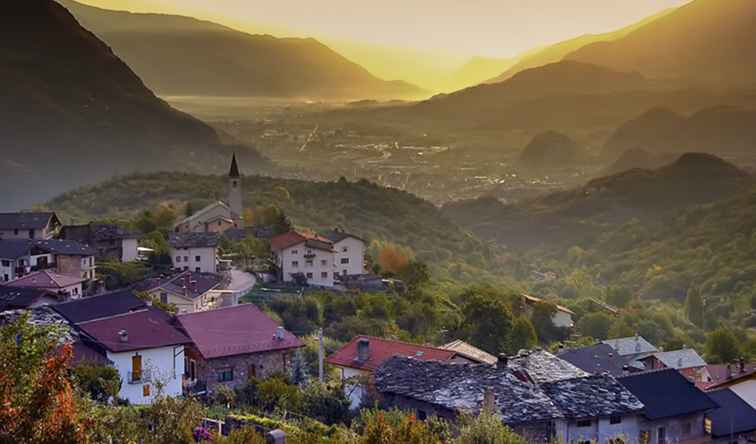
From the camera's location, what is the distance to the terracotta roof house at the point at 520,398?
2197 cm

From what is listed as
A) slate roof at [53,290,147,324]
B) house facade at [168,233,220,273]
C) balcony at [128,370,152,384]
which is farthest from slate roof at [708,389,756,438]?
house facade at [168,233,220,273]

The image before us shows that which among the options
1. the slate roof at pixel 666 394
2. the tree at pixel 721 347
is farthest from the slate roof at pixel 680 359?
the slate roof at pixel 666 394

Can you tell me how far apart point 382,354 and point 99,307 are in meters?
7.24

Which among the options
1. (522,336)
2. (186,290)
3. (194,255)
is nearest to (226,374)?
(186,290)

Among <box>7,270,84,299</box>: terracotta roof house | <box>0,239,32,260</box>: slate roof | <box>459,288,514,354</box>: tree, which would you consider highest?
<box>0,239,32,260</box>: slate roof

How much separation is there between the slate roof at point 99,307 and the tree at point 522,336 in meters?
18.2

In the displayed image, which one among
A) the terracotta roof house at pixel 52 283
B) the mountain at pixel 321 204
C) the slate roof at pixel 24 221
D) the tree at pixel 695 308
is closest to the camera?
the terracotta roof house at pixel 52 283

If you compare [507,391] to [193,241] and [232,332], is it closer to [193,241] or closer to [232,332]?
[232,332]

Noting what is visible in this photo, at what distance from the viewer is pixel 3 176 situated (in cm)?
12388

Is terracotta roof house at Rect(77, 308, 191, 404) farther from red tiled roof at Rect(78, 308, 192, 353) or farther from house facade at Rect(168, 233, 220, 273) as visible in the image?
house facade at Rect(168, 233, 220, 273)

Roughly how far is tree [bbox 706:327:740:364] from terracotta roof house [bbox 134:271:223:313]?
71.5ft

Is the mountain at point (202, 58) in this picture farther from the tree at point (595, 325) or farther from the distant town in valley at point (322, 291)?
the tree at point (595, 325)

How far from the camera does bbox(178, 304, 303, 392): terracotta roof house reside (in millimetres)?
26766

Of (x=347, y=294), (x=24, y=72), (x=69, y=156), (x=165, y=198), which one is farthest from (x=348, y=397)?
(x=24, y=72)
